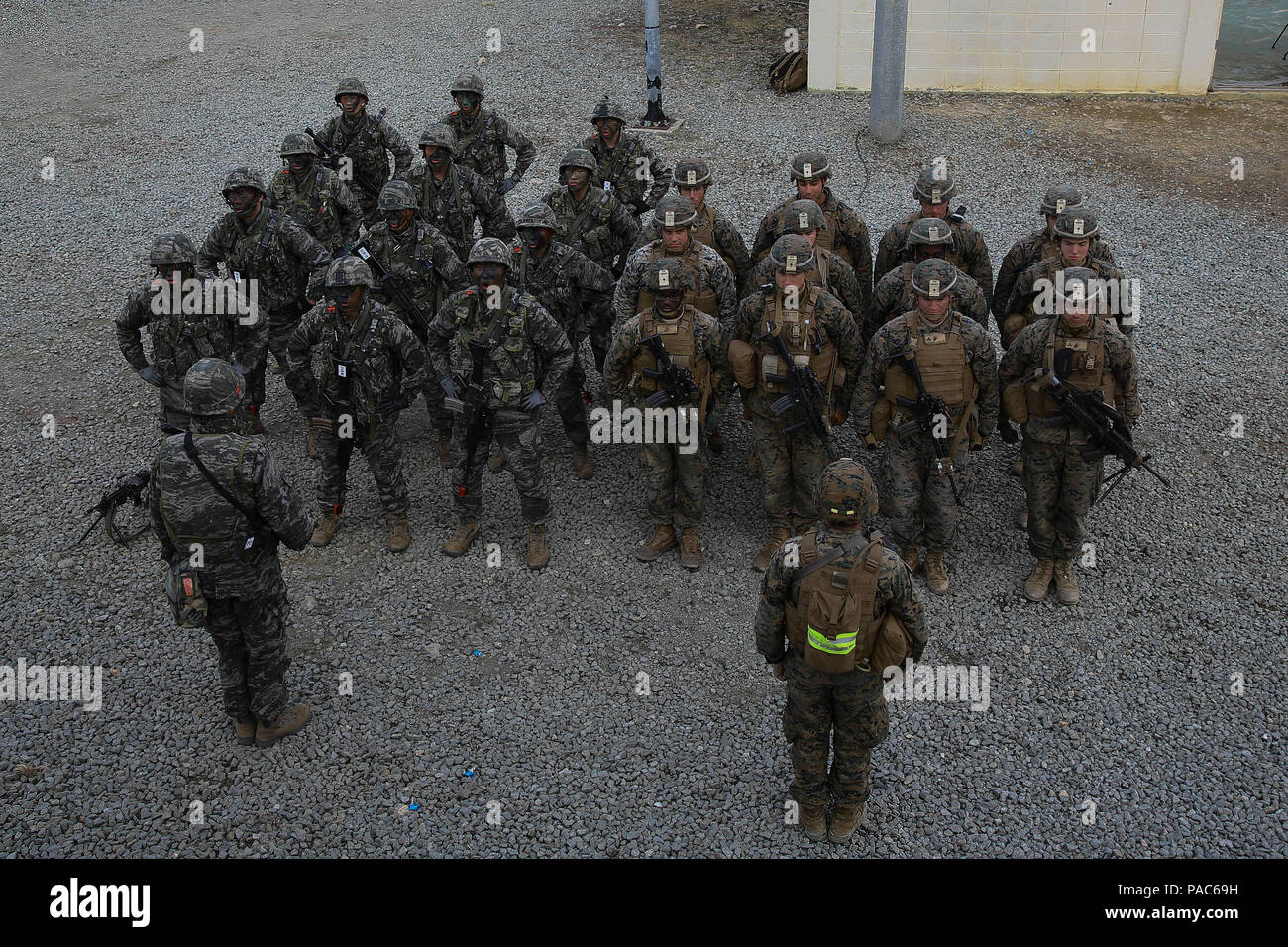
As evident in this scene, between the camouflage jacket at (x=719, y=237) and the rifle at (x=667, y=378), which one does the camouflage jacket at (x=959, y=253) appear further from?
the rifle at (x=667, y=378)

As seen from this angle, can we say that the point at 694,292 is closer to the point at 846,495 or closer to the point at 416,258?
the point at 416,258

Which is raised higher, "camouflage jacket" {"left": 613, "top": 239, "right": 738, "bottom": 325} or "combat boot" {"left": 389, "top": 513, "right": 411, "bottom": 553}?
"camouflage jacket" {"left": 613, "top": 239, "right": 738, "bottom": 325}

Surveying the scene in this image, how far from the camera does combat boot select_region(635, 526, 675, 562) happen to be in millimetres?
7578

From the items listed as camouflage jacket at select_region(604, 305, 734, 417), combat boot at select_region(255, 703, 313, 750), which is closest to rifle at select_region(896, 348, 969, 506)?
camouflage jacket at select_region(604, 305, 734, 417)

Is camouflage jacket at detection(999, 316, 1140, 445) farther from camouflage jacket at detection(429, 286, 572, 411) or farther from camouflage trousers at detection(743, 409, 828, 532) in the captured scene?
camouflage jacket at detection(429, 286, 572, 411)

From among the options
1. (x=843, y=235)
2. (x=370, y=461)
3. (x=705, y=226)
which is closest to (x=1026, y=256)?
(x=843, y=235)

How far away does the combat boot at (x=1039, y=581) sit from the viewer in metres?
7.04

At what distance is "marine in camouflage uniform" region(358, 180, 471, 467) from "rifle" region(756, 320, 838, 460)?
272 cm

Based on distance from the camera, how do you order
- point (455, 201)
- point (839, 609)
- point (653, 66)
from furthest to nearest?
point (653, 66) < point (455, 201) < point (839, 609)

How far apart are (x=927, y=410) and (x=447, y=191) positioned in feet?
16.1

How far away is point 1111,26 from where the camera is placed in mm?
14734

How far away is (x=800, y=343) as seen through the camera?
7.13 m

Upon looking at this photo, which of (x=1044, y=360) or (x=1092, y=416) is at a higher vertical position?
(x=1044, y=360)
